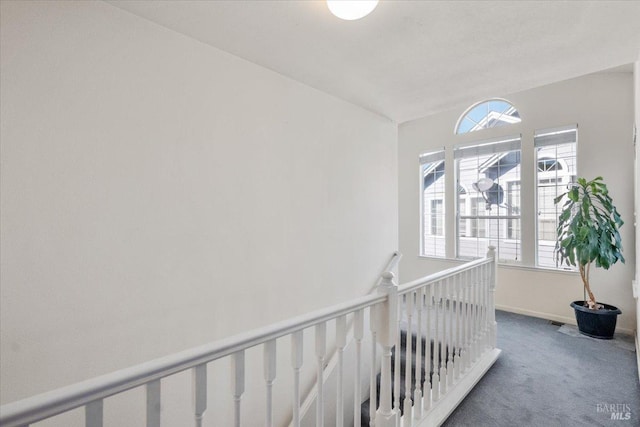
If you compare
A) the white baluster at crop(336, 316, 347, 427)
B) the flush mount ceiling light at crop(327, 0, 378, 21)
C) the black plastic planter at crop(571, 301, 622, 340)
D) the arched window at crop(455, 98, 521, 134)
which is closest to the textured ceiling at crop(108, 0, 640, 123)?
the flush mount ceiling light at crop(327, 0, 378, 21)

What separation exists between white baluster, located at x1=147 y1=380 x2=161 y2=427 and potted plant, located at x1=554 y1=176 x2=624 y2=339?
3.88m

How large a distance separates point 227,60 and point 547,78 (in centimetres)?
222

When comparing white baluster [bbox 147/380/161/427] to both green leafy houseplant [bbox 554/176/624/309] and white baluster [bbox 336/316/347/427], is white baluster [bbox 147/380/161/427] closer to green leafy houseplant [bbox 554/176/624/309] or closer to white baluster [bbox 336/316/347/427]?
white baluster [bbox 336/316/347/427]

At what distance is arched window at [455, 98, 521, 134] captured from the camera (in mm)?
4168

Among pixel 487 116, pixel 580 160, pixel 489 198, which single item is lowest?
pixel 489 198

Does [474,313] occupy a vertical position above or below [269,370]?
below

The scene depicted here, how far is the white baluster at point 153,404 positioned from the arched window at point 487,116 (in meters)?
4.81

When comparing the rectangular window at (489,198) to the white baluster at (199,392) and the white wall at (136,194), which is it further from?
the white baluster at (199,392)

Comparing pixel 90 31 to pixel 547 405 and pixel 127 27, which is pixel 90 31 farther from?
pixel 547 405

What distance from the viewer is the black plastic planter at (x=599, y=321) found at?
122 inches

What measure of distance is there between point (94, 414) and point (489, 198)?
478 cm

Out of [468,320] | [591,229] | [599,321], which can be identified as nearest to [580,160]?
[591,229]

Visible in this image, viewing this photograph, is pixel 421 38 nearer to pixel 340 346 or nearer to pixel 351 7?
pixel 351 7

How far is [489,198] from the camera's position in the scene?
14.4ft
